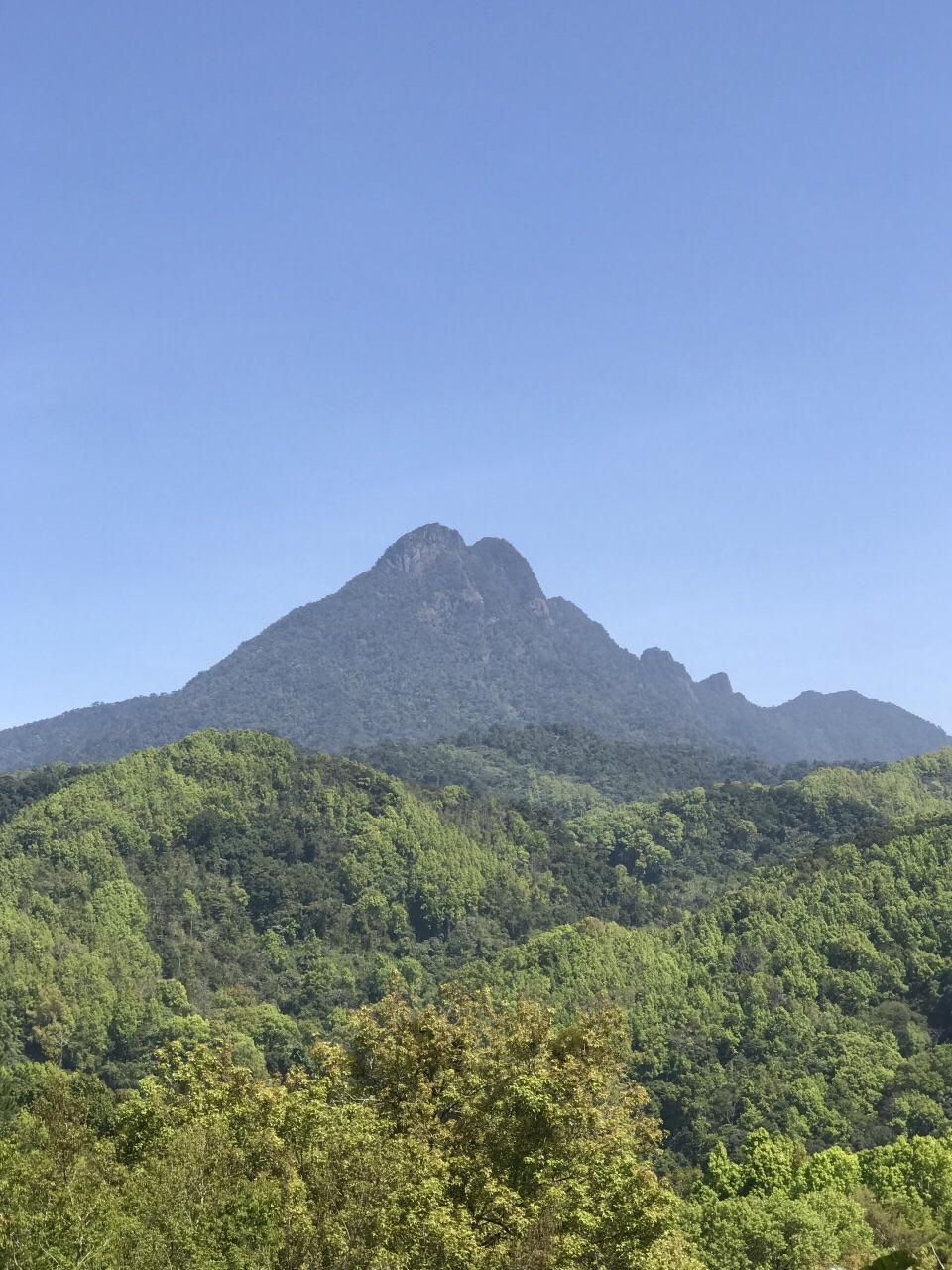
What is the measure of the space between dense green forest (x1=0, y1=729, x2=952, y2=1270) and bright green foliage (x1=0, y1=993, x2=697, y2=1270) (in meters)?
0.08

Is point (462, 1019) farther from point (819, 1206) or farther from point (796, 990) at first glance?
point (796, 990)

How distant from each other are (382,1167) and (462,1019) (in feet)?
27.6

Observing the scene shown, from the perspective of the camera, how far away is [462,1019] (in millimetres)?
29906

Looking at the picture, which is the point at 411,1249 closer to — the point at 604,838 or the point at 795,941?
the point at 795,941

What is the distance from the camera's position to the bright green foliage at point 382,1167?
20297mm

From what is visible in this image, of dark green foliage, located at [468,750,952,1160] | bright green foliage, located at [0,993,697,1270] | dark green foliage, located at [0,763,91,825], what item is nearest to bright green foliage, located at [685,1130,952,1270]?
bright green foliage, located at [0,993,697,1270]

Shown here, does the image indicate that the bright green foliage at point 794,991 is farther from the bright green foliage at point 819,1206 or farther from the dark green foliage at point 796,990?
the bright green foliage at point 819,1206

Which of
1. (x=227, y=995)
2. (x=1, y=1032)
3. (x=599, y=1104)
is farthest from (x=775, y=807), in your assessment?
(x=599, y=1104)

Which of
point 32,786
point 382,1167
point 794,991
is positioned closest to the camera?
point 382,1167

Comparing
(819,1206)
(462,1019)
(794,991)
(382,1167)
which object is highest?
(462,1019)

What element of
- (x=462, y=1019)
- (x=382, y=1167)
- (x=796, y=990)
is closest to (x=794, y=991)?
(x=796, y=990)

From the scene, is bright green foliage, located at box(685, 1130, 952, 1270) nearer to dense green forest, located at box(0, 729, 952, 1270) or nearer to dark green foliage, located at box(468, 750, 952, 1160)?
dense green forest, located at box(0, 729, 952, 1270)

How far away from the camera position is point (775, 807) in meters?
170

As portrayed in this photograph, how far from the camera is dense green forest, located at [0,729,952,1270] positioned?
22.1m
